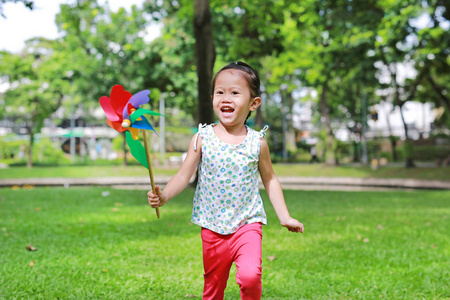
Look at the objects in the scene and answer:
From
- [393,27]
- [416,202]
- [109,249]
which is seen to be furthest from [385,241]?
[393,27]

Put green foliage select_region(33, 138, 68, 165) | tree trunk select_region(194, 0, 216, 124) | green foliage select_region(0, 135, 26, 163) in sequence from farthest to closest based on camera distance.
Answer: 1. green foliage select_region(0, 135, 26, 163)
2. green foliage select_region(33, 138, 68, 165)
3. tree trunk select_region(194, 0, 216, 124)

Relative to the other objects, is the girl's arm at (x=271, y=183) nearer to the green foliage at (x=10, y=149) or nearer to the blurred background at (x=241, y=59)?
the blurred background at (x=241, y=59)

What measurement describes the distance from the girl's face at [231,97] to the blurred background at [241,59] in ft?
17.4

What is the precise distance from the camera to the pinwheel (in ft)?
7.43

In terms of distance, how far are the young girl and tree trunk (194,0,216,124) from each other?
8147 millimetres

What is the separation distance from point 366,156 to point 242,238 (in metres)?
30.0

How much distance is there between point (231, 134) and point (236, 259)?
2.33 ft

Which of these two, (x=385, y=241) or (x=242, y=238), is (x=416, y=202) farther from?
(x=242, y=238)

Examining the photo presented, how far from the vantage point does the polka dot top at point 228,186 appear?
266cm

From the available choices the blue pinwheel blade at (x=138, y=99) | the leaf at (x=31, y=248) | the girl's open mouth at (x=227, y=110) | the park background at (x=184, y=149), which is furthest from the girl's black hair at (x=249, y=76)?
the leaf at (x=31, y=248)

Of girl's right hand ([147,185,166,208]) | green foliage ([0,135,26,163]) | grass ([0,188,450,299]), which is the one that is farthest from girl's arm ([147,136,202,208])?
green foliage ([0,135,26,163])

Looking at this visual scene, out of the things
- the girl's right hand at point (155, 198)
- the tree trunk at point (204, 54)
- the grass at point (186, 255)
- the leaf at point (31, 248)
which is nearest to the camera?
the girl's right hand at point (155, 198)

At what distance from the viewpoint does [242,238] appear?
2605 mm

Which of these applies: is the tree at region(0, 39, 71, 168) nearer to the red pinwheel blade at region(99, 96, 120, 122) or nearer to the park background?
the park background
